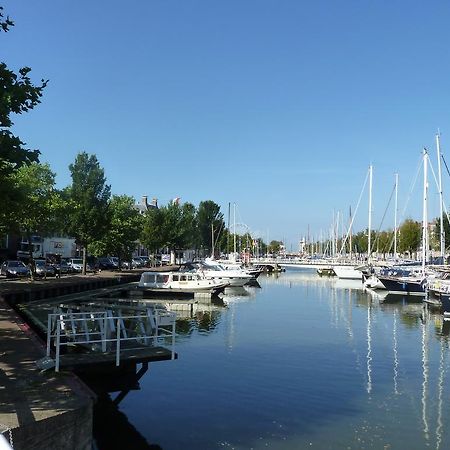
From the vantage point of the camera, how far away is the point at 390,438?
13.4m

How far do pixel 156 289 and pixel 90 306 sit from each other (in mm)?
28955

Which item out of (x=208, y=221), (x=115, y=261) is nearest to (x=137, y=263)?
(x=115, y=261)

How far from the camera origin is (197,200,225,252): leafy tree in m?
138

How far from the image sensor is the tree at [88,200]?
56438mm

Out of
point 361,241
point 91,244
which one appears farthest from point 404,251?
point 91,244

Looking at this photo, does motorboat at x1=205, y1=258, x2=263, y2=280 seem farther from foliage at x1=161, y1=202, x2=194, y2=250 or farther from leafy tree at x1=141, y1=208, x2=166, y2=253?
foliage at x1=161, y1=202, x2=194, y2=250

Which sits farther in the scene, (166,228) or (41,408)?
(166,228)

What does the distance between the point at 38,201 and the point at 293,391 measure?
29.6 metres

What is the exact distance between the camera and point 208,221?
456ft

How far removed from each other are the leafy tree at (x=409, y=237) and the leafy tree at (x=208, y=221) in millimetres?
45879

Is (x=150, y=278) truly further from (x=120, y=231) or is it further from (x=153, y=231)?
(x=153, y=231)

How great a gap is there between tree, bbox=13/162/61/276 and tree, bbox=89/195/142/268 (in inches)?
566

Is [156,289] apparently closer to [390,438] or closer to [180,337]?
[180,337]

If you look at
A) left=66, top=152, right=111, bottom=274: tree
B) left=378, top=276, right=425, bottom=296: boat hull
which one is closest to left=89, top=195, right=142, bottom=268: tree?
left=66, top=152, right=111, bottom=274: tree
